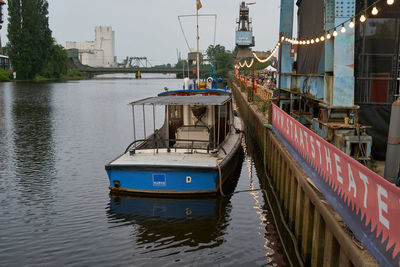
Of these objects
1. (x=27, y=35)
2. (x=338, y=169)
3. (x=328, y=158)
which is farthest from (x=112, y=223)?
(x=27, y=35)

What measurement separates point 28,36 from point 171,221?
104 m

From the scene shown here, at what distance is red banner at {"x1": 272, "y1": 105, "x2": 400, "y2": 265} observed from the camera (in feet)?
15.9

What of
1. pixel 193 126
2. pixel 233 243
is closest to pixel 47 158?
pixel 193 126

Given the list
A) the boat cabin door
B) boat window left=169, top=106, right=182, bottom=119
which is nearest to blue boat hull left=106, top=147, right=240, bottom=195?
the boat cabin door

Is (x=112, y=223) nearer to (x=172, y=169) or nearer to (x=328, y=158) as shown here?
(x=172, y=169)

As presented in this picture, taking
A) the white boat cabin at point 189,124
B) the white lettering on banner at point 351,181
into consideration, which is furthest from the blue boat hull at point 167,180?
the white lettering on banner at point 351,181

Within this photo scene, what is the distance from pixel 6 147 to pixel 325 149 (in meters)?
19.9

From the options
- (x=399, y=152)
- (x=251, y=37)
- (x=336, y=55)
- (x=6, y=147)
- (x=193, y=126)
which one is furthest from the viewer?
(x=251, y=37)

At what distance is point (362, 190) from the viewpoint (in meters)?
5.74

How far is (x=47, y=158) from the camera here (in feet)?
65.0

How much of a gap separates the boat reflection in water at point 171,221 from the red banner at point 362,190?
3592 mm

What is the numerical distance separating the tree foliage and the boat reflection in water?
10214cm

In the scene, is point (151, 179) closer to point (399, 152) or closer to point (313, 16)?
point (399, 152)

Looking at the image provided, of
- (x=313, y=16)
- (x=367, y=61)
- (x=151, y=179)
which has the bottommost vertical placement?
(x=151, y=179)
